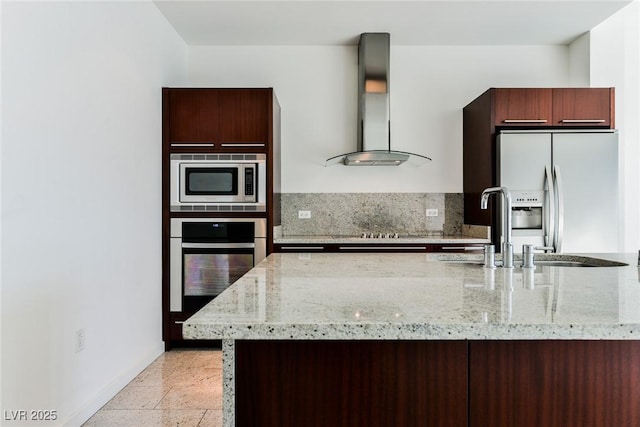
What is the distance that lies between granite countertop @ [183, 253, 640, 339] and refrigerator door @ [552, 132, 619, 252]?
7.99 feet

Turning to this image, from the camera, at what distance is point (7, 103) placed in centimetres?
186

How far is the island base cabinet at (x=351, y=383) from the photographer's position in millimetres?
984

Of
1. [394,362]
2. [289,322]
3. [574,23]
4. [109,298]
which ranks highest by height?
[574,23]

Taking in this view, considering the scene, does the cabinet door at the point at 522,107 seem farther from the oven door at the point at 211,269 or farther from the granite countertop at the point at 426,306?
the granite countertop at the point at 426,306

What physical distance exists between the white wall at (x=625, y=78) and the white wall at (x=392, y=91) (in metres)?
0.38

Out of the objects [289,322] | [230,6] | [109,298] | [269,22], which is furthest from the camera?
[269,22]

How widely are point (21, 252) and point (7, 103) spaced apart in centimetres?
61

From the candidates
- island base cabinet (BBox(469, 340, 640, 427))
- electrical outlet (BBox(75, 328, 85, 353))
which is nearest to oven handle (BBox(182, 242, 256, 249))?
electrical outlet (BBox(75, 328, 85, 353))

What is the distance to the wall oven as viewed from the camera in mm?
3777

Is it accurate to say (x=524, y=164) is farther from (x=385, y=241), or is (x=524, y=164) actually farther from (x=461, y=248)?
(x=385, y=241)

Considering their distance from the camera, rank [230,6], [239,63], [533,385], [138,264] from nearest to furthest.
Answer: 1. [533,385]
2. [138,264]
3. [230,6]
4. [239,63]

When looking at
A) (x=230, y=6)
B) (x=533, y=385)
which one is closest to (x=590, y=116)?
(x=230, y=6)

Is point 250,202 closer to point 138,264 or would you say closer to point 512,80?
point 138,264

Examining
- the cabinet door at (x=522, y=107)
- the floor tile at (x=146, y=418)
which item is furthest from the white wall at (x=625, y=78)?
the floor tile at (x=146, y=418)
